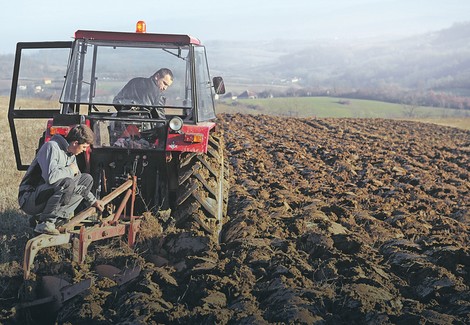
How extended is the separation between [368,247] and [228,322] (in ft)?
7.48

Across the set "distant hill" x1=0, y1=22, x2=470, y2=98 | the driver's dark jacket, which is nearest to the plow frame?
the driver's dark jacket

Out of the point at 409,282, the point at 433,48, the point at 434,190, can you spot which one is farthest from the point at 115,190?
the point at 433,48

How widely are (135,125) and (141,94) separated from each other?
606 mm

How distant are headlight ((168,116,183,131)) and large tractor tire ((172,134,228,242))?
33 centimetres

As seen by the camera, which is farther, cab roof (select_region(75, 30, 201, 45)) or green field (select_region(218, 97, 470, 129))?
green field (select_region(218, 97, 470, 129))

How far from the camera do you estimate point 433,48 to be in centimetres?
17138

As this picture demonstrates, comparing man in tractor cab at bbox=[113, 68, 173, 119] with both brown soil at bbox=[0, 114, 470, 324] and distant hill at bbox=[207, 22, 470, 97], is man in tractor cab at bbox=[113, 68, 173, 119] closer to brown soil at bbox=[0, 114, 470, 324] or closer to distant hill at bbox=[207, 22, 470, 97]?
brown soil at bbox=[0, 114, 470, 324]

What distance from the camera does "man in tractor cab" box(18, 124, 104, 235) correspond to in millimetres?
6043

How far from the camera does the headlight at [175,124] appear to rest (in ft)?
22.2

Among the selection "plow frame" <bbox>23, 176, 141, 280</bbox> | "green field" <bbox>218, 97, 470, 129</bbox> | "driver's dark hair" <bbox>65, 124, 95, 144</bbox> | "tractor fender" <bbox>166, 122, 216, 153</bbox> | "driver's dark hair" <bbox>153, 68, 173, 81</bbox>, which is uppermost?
"driver's dark hair" <bbox>153, 68, 173, 81</bbox>

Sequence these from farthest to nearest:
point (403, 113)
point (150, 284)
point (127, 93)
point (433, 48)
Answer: point (433, 48) < point (403, 113) < point (127, 93) < point (150, 284)

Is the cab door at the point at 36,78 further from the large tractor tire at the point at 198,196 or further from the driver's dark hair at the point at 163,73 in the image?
the large tractor tire at the point at 198,196

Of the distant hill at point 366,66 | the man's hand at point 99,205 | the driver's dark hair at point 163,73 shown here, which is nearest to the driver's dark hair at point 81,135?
the man's hand at point 99,205

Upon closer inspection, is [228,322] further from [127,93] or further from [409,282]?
[127,93]
